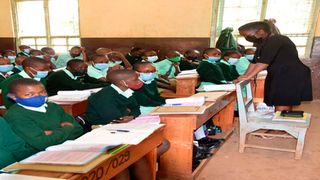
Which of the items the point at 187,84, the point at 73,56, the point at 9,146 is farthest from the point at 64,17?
the point at 9,146

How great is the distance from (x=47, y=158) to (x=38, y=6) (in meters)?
7.92

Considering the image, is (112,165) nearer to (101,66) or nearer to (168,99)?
(168,99)

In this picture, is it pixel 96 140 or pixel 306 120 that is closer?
pixel 96 140

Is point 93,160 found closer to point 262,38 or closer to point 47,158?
point 47,158

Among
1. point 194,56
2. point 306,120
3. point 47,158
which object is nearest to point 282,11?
point 194,56

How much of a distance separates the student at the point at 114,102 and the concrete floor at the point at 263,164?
0.96 metres

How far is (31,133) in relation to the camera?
1860mm

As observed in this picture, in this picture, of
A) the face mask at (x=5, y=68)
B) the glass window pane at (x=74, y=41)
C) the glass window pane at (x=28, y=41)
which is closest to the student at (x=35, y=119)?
the face mask at (x=5, y=68)

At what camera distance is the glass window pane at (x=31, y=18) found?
328 inches

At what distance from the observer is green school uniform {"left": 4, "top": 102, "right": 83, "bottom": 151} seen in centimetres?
185

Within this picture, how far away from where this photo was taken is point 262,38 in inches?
139

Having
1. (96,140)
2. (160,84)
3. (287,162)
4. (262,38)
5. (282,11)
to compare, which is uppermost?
(282,11)

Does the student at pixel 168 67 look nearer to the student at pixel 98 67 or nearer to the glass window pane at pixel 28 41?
the student at pixel 98 67

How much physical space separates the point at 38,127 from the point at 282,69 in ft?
8.95
